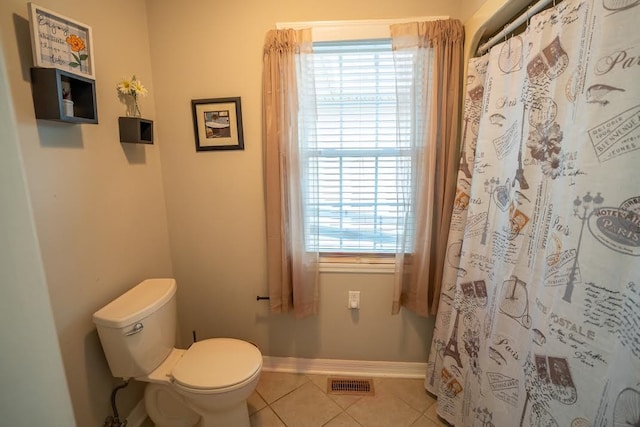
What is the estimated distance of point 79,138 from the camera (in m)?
1.20

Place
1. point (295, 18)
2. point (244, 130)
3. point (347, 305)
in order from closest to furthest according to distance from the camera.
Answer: point (295, 18)
point (244, 130)
point (347, 305)

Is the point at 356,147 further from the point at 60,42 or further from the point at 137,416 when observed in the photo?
the point at 137,416

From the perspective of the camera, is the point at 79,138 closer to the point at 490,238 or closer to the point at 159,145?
the point at 159,145

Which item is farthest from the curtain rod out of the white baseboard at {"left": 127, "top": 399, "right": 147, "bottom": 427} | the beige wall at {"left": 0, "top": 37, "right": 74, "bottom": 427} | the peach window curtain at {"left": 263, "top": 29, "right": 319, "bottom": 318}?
the white baseboard at {"left": 127, "top": 399, "right": 147, "bottom": 427}

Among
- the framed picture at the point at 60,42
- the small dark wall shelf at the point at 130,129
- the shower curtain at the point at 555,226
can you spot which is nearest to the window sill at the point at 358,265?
the shower curtain at the point at 555,226

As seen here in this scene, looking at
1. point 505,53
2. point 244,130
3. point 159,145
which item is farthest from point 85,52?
point 505,53

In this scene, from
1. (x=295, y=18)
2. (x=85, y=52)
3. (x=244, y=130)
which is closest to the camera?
(x=85, y=52)

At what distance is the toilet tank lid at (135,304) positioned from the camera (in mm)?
1199

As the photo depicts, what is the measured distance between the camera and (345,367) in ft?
6.22

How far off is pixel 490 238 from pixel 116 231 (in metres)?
1.81

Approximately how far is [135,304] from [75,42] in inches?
44.9

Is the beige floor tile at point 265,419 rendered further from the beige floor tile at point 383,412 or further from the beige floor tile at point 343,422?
the beige floor tile at point 383,412

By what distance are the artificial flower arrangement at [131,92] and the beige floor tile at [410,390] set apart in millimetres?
2197

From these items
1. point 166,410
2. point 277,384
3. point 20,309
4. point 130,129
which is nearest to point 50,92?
point 130,129
